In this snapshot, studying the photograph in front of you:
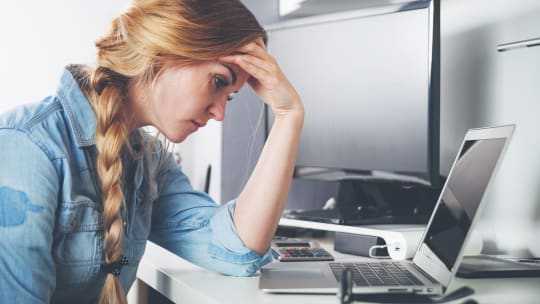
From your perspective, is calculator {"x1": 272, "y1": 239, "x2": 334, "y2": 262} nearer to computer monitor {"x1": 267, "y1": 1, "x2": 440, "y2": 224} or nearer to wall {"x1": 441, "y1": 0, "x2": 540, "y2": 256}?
computer monitor {"x1": 267, "y1": 1, "x2": 440, "y2": 224}

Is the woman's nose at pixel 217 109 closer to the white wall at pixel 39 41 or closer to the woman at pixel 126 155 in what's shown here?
the woman at pixel 126 155

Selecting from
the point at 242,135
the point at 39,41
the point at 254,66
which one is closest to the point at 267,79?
the point at 254,66

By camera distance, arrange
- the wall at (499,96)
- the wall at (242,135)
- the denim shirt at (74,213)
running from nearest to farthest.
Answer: the denim shirt at (74,213), the wall at (499,96), the wall at (242,135)

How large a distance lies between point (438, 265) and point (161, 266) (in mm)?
520

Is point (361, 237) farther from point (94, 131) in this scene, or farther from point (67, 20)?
point (67, 20)

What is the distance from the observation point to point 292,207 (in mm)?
1827

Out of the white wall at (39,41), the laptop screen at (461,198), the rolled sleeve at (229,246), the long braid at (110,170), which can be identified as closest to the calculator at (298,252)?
the rolled sleeve at (229,246)

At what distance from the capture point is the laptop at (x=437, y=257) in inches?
33.6

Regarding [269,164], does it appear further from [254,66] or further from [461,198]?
[461,198]

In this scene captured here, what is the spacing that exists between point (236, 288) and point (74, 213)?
28 cm

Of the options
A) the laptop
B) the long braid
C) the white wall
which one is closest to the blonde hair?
the long braid

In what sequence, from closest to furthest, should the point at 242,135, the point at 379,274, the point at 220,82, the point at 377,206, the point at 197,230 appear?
the point at 379,274 < the point at 220,82 < the point at 197,230 < the point at 377,206 < the point at 242,135

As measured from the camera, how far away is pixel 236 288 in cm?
94

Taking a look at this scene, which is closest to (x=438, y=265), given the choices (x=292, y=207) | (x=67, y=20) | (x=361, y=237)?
(x=361, y=237)
